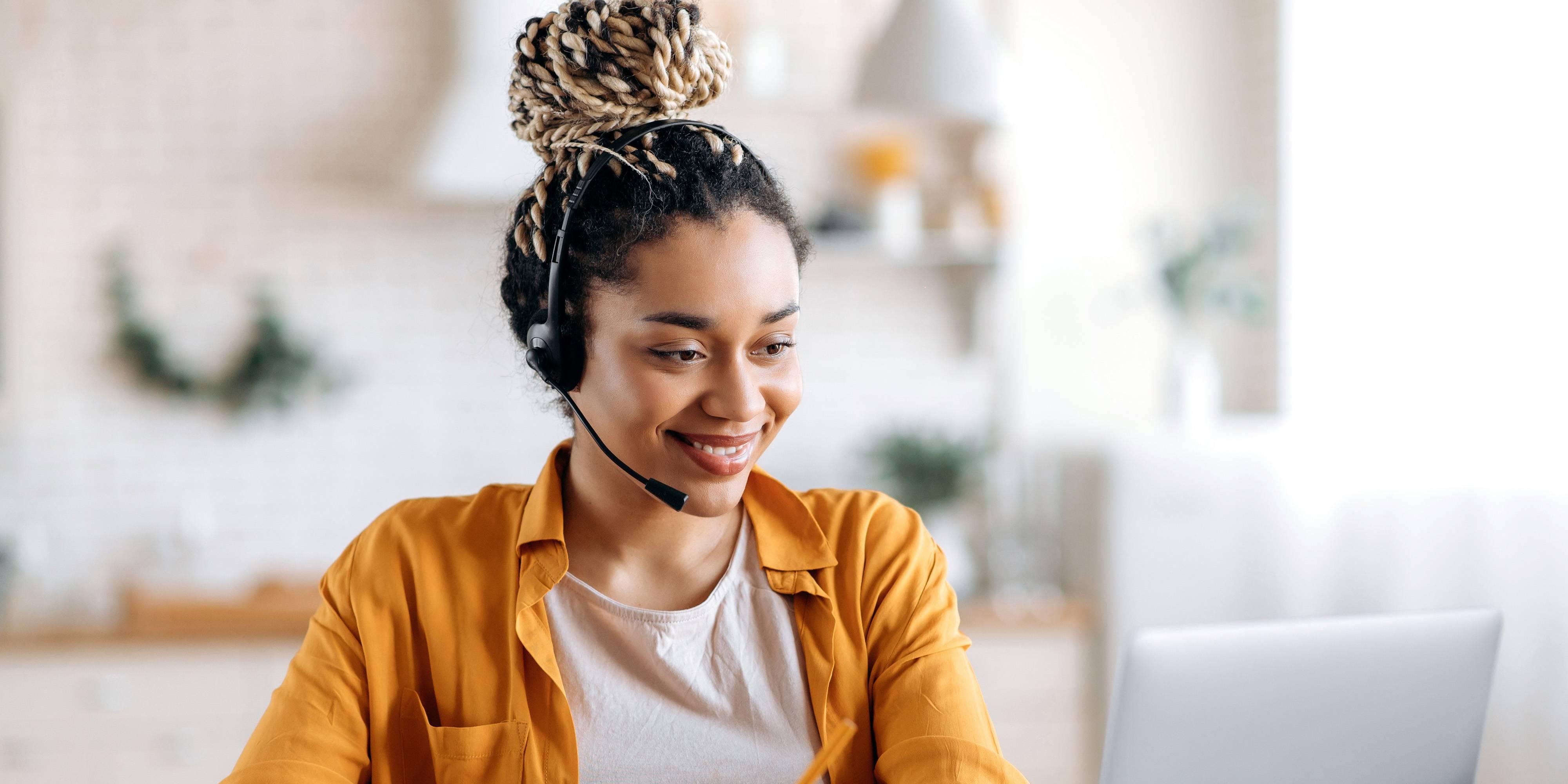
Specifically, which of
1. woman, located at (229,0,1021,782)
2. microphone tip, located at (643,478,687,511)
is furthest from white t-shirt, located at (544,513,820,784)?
microphone tip, located at (643,478,687,511)

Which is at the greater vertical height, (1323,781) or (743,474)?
(743,474)

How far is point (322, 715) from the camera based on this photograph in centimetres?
106

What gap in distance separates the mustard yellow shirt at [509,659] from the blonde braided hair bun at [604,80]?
302 millimetres

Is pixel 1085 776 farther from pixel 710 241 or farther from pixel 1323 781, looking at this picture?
pixel 710 241

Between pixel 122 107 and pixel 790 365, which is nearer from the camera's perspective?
pixel 790 365

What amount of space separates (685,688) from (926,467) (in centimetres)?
209

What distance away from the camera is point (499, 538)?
1183 mm

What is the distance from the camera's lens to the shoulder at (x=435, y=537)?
114 centimetres

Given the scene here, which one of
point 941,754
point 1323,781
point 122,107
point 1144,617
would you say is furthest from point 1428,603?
point 122,107

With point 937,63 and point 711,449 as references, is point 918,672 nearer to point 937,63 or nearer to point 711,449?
point 711,449

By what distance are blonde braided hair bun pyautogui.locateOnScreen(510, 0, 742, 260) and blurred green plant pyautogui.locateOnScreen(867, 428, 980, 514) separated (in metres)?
2.05

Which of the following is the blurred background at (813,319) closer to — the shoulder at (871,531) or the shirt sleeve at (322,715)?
the shoulder at (871,531)

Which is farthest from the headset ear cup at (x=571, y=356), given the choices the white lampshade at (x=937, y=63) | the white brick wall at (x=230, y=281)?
the white brick wall at (x=230, y=281)

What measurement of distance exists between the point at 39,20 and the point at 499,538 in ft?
8.97
